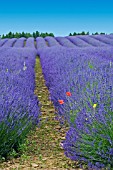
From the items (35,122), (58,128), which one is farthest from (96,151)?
(58,128)

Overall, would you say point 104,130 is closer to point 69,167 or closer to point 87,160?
point 87,160

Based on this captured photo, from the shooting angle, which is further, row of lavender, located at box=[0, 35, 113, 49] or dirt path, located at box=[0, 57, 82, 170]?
row of lavender, located at box=[0, 35, 113, 49]

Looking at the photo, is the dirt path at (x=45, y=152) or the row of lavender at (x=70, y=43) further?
the row of lavender at (x=70, y=43)

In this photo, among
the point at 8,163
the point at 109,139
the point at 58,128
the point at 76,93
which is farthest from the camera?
the point at 58,128

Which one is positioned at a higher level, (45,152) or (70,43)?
(70,43)

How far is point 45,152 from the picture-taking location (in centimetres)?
423

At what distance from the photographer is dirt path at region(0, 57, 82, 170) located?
3.74m

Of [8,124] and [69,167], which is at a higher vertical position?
[8,124]

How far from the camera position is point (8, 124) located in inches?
154

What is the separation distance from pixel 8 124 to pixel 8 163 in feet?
1.25

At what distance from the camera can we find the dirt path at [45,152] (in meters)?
3.74

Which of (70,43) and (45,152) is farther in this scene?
(70,43)

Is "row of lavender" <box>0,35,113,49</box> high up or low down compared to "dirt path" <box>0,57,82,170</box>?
up

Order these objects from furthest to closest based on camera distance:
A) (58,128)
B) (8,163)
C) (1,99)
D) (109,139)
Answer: (58,128) < (1,99) < (8,163) < (109,139)
